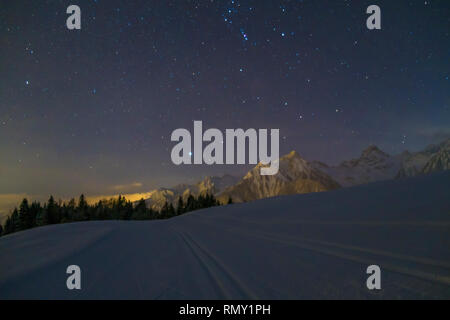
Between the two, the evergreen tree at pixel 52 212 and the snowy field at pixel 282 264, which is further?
the evergreen tree at pixel 52 212

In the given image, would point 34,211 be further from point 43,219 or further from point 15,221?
point 43,219

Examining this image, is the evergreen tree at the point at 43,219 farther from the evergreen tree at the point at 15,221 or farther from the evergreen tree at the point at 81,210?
the evergreen tree at the point at 81,210

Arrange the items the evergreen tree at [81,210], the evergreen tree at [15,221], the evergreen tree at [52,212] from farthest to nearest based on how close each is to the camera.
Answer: the evergreen tree at [81,210], the evergreen tree at [52,212], the evergreen tree at [15,221]

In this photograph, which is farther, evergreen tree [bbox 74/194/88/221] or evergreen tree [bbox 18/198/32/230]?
evergreen tree [bbox 74/194/88/221]

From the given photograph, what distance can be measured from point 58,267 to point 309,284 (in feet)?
18.4

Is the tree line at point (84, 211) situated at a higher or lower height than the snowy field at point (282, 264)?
lower

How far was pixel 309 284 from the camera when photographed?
3604 mm

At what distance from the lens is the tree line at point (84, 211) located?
56.3 meters

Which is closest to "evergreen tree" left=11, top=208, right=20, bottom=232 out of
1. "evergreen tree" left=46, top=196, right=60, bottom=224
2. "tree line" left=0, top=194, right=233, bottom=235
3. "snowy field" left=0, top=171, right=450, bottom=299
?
"tree line" left=0, top=194, right=233, bottom=235

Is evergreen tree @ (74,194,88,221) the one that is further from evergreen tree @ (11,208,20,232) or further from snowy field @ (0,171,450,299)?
snowy field @ (0,171,450,299)

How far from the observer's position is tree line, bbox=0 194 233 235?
56281mm

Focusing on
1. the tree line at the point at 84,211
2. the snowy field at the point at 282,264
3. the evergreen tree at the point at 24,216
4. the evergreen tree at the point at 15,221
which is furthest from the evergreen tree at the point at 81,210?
the snowy field at the point at 282,264
